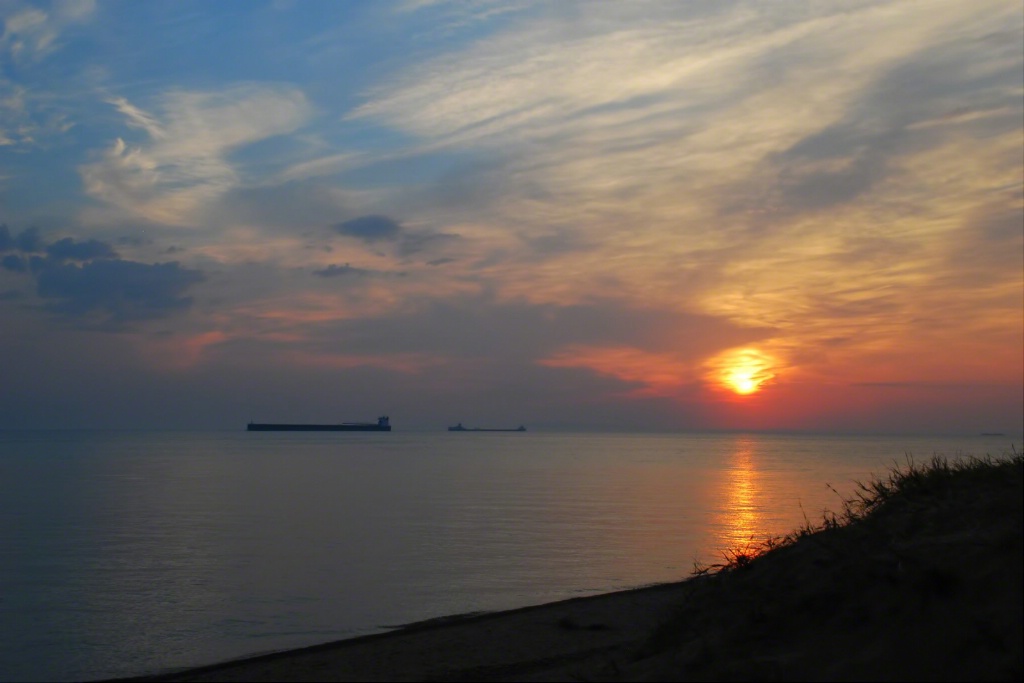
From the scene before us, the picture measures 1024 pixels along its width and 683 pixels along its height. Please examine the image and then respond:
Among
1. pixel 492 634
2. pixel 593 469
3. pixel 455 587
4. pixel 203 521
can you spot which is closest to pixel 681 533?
pixel 455 587

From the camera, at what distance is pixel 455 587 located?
19938mm

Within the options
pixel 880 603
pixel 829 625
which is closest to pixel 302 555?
pixel 829 625

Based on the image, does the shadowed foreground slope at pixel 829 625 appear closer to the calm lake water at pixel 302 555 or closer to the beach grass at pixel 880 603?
the beach grass at pixel 880 603

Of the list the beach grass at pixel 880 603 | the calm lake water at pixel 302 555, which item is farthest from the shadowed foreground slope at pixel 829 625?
the calm lake water at pixel 302 555

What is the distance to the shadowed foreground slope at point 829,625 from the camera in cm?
760

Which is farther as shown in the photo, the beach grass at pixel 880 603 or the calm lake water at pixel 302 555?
the calm lake water at pixel 302 555

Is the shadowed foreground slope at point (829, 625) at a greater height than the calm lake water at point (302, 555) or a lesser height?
greater

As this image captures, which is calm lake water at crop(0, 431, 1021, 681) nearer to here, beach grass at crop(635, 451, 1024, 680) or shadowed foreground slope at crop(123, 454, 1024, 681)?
shadowed foreground slope at crop(123, 454, 1024, 681)

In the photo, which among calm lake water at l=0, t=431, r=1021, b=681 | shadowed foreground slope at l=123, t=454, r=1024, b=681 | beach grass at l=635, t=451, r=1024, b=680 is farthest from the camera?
calm lake water at l=0, t=431, r=1021, b=681

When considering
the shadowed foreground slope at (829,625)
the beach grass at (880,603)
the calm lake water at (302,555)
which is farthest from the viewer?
the calm lake water at (302,555)

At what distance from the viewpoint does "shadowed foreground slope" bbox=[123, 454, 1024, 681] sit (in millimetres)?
7598

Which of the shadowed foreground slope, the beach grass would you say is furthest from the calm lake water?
the beach grass

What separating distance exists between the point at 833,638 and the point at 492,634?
24.2 ft

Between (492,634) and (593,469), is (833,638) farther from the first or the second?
(593,469)
